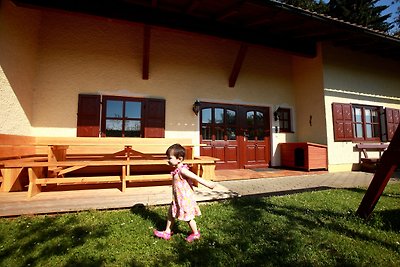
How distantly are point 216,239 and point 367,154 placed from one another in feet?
26.9

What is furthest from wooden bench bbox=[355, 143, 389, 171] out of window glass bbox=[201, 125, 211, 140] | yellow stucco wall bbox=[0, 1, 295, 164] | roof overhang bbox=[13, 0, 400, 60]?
window glass bbox=[201, 125, 211, 140]

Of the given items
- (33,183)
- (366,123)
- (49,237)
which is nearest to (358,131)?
(366,123)

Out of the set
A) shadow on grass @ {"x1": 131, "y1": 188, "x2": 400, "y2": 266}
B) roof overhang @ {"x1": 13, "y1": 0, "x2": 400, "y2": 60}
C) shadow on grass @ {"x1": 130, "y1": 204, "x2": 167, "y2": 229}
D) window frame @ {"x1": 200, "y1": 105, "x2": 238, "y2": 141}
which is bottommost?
shadow on grass @ {"x1": 131, "y1": 188, "x2": 400, "y2": 266}

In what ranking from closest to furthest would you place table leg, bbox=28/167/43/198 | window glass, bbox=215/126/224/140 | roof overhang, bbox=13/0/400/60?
table leg, bbox=28/167/43/198 → roof overhang, bbox=13/0/400/60 → window glass, bbox=215/126/224/140

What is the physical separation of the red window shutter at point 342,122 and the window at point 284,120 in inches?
61.0

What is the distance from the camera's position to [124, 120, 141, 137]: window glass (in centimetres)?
643

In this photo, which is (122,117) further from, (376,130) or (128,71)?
(376,130)

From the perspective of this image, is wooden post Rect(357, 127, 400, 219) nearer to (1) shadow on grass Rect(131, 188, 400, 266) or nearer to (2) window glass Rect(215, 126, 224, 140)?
(1) shadow on grass Rect(131, 188, 400, 266)

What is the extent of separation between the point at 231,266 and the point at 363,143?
8.39 meters

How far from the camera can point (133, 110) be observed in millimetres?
6527

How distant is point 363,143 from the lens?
26.2ft

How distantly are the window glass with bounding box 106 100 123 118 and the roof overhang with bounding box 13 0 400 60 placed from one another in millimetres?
2276

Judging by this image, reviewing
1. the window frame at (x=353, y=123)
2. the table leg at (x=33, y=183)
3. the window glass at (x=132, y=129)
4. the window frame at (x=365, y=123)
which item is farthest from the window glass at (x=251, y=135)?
the table leg at (x=33, y=183)

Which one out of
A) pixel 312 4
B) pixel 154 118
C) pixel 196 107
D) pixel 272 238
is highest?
pixel 312 4
